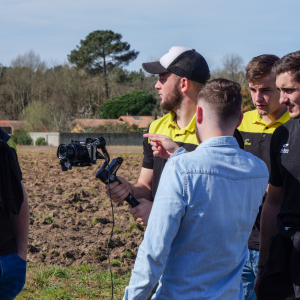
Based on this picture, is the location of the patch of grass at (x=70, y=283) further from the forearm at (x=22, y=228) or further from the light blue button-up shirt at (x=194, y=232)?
the light blue button-up shirt at (x=194, y=232)

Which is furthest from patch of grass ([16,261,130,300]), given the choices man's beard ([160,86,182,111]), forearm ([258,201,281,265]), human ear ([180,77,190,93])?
human ear ([180,77,190,93])

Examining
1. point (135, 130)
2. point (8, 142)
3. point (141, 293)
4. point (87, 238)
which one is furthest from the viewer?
point (135, 130)

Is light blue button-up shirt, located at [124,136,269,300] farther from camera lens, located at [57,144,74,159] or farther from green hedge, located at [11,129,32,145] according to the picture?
green hedge, located at [11,129,32,145]

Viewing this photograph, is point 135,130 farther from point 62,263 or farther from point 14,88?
point 62,263

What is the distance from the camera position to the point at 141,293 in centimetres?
159

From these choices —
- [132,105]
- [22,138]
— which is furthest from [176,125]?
[132,105]

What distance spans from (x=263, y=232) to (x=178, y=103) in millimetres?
1099

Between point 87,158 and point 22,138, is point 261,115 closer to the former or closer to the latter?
point 87,158

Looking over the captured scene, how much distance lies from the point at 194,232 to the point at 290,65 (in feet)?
4.20

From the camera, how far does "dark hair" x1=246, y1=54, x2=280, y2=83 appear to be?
309cm

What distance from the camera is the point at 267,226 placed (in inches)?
103

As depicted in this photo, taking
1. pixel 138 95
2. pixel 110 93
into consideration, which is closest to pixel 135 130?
pixel 138 95

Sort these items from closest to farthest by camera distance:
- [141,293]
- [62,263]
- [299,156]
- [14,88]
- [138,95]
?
[141,293] → [299,156] → [62,263] → [138,95] → [14,88]

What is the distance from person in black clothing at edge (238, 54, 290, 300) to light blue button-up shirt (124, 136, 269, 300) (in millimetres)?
1328
